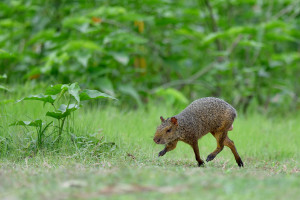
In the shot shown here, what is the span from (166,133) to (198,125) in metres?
0.34

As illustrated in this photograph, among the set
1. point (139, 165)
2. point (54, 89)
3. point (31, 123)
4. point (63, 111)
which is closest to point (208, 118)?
point (139, 165)

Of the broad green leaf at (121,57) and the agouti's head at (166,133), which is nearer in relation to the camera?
the agouti's head at (166,133)

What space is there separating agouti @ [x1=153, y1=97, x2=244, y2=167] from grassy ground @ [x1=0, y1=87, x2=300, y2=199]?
0.67ft

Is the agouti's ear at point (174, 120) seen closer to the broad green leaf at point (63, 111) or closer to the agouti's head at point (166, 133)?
the agouti's head at point (166, 133)

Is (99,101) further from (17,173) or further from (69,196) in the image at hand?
(69,196)

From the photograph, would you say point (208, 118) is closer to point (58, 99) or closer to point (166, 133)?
point (166, 133)

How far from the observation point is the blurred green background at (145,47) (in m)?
7.57

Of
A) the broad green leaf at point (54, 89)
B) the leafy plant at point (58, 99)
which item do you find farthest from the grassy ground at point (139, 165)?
the broad green leaf at point (54, 89)

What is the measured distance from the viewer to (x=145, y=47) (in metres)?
9.27

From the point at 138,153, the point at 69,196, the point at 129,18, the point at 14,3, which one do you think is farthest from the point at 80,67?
the point at 69,196

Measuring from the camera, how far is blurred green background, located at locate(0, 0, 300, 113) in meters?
7.57

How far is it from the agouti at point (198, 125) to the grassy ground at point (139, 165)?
205 mm

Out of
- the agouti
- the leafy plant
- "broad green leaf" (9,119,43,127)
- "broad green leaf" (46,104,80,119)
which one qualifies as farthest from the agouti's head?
"broad green leaf" (9,119,43,127)

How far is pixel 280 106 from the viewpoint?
9875 millimetres
